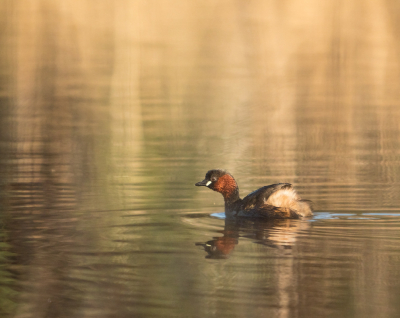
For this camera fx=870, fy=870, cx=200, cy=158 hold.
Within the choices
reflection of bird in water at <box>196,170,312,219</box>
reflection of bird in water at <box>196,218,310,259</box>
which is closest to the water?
reflection of bird in water at <box>196,218,310,259</box>

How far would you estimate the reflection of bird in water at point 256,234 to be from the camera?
310 inches

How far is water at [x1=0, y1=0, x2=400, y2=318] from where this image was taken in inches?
252

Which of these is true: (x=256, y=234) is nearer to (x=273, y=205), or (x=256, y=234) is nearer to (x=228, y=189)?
(x=273, y=205)

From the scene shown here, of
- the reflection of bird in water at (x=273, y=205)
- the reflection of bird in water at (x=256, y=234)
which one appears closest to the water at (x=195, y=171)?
the reflection of bird in water at (x=256, y=234)

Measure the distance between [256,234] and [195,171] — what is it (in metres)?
4.25

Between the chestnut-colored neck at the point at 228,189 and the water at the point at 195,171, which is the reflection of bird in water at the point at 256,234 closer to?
the water at the point at 195,171

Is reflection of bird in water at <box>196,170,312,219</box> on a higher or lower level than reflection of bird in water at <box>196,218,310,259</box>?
higher

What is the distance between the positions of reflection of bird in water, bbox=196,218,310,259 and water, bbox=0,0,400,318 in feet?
0.09

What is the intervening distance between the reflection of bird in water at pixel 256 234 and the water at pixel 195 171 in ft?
0.09

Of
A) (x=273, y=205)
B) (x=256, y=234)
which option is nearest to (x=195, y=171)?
(x=273, y=205)

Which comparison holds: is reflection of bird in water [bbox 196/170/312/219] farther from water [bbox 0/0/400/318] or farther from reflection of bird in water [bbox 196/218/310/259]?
water [bbox 0/0/400/318]

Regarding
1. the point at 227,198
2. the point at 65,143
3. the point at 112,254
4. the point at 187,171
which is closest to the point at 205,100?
the point at 65,143

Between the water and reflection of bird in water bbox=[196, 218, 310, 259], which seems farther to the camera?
reflection of bird in water bbox=[196, 218, 310, 259]

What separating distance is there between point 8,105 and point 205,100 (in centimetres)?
510
